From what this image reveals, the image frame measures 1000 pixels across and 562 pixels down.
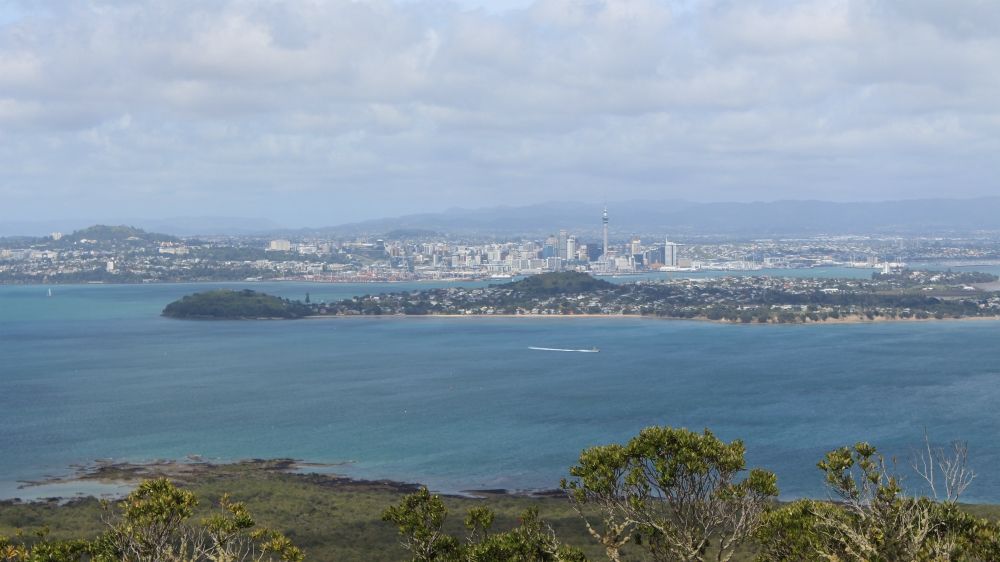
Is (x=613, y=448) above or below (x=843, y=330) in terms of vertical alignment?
above

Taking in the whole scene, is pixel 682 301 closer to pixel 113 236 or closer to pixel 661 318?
pixel 661 318

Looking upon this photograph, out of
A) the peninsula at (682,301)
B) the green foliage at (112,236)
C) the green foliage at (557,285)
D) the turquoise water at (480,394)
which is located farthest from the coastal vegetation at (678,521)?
the green foliage at (112,236)

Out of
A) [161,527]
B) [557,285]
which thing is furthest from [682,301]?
[161,527]

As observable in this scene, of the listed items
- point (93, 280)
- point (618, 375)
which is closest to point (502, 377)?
point (618, 375)

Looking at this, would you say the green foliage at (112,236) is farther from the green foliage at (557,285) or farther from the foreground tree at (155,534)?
the foreground tree at (155,534)

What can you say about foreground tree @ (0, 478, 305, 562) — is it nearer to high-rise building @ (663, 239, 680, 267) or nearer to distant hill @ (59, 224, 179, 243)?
high-rise building @ (663, 239, 680, 267)

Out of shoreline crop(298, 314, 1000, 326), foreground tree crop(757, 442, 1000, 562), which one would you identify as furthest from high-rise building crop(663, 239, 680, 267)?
foreground tree crop(757, 442, 1000, 562)

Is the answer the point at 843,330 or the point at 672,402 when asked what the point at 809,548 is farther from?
the point at 843,330

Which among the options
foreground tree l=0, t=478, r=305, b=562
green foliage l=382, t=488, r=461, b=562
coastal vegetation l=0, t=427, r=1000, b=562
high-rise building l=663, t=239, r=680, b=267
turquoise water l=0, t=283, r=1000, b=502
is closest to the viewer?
coastal vegetation l=0, t=427, r=1000, b=562
